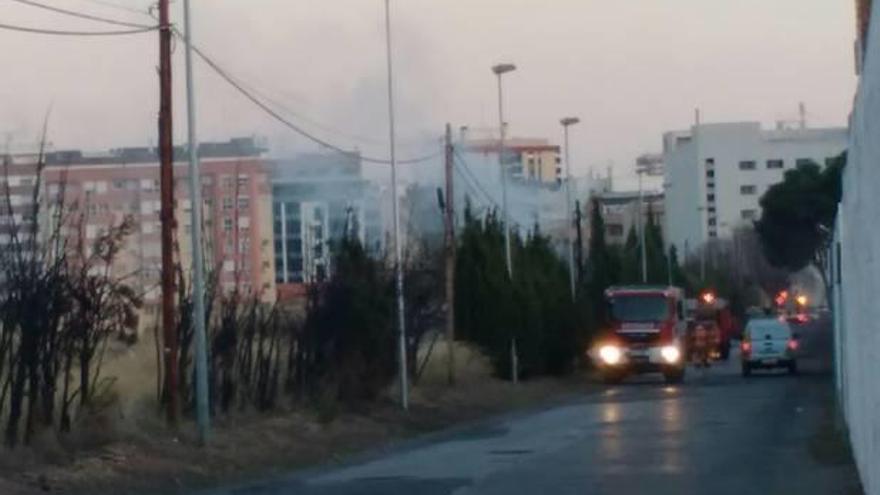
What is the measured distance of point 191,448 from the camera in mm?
30562

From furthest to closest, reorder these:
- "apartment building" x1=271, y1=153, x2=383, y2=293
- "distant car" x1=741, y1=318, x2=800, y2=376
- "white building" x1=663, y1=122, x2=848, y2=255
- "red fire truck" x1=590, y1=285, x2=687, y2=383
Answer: "white building" x1=663, y1=122, x2=848, y2=255
"apartment building" x1=271, y1=153, x2=383, y2=293
"distant car" x1=741, y1=318, x2=800, y2=376
"red fire truck" x1=590, y1=285, x2=687, y2=383

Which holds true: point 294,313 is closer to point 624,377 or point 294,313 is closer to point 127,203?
point 127,203

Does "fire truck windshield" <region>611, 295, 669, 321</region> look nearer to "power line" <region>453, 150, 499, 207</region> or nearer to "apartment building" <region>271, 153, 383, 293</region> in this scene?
"apartment building" <region>271, 153, 383, 293</region>

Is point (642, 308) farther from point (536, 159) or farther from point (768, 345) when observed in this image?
point (536, 159)

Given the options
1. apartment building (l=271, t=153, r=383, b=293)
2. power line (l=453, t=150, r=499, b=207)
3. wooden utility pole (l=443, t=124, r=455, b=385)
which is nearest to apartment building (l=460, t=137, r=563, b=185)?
power line (l=453, t=150, r=499, b=207)

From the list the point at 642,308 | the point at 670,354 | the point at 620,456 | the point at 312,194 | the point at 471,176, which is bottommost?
the point at 620,456

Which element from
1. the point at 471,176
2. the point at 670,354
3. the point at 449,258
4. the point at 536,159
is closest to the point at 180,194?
the point at 449,258

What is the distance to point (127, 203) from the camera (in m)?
59.4

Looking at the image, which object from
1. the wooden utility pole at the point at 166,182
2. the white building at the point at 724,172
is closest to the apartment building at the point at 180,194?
the wooden utility pole at the point at 166,182

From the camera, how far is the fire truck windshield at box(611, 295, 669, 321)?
65.4 m

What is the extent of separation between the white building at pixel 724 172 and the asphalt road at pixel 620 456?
112m

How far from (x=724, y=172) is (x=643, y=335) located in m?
101

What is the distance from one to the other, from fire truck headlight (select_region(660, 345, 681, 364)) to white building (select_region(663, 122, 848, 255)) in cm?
9314

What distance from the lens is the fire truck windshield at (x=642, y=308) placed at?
65.4 metres
